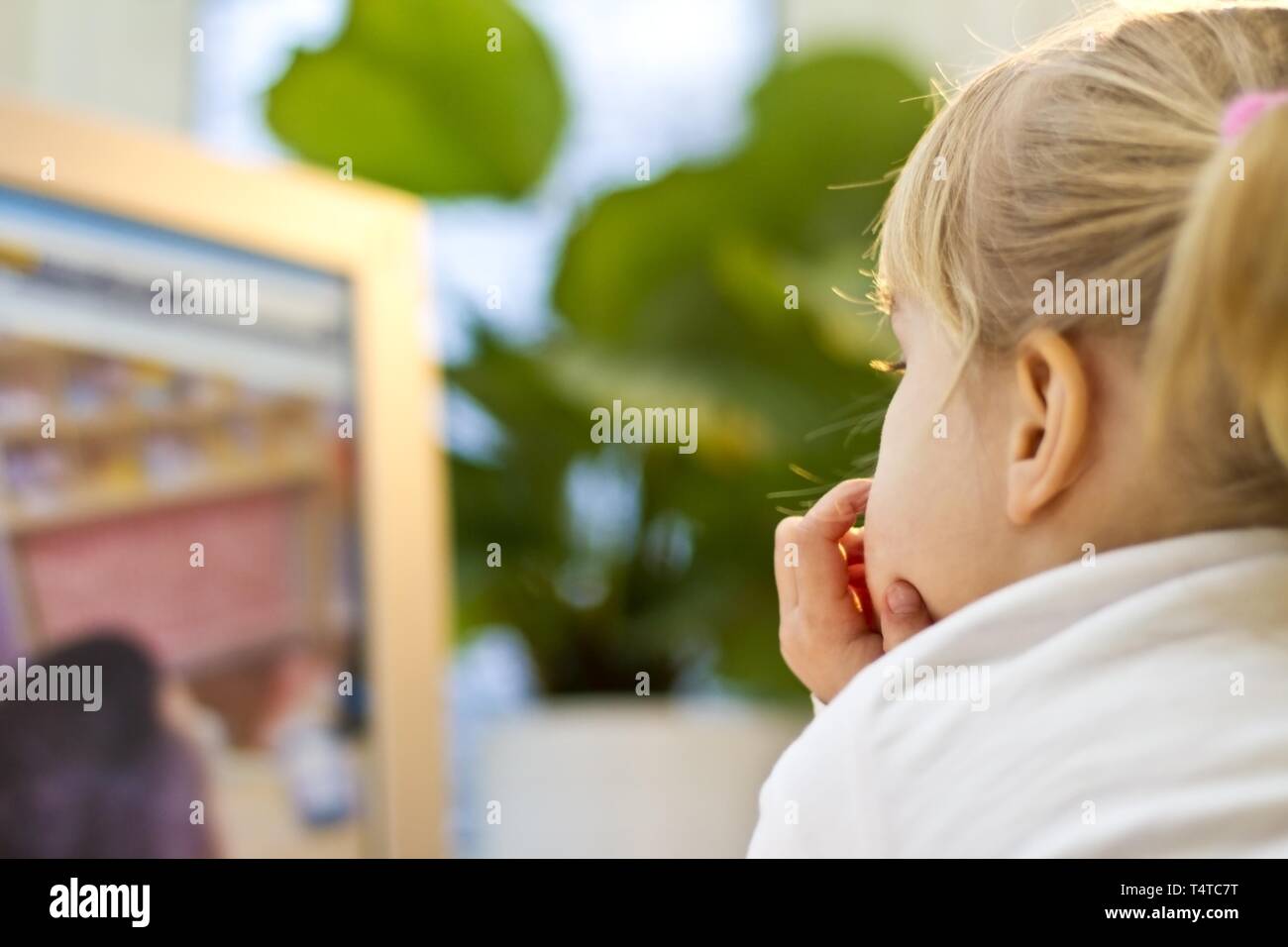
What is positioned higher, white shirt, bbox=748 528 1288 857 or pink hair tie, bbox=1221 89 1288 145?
pink hair tie, bbox=1221 89 1288 145

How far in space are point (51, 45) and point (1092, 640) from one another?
1.51 meters

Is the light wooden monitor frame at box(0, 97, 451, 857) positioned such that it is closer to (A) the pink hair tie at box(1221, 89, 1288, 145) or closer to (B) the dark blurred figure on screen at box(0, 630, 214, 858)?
(B) the dark blurred figure on screen at box(0, 630, 214, 858)

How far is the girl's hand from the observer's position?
0.43 meters

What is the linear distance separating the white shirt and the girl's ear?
29 millimetres

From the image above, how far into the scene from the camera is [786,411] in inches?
50.7

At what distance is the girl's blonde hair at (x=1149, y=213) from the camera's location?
32cm

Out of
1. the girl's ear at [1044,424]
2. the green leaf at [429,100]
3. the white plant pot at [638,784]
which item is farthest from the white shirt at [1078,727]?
Answer: the green leaf at [429,100]

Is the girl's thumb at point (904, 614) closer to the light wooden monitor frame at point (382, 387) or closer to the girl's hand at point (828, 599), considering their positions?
the girl's hand at point (828, 599)

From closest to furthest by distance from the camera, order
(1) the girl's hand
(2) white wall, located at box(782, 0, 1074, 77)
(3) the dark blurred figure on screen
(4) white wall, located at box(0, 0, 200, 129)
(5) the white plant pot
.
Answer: (1) the girl's hand → (3) the dark blurred figure on screen → (5) the white plant pot → (4) white wall, located at box(0, 0, 200, 129) → (2) white wall, located at box(782, 0, 1074, 77)

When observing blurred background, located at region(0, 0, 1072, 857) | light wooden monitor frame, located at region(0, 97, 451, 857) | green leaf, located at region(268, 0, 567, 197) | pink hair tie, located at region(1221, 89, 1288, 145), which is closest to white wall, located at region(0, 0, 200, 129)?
blurred background, located at region(0, 0, 1072, 857)

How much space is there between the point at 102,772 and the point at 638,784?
0.53m

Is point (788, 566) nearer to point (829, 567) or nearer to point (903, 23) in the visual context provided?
point (829, 567)

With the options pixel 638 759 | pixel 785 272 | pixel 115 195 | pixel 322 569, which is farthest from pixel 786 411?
pixel 115 195
